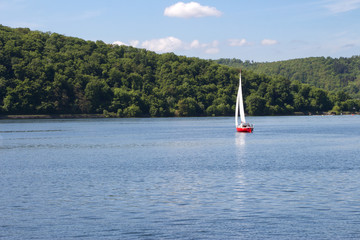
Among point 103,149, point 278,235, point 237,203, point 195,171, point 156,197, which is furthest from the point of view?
point 103,149

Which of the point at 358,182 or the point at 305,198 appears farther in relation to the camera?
the point at 358,182

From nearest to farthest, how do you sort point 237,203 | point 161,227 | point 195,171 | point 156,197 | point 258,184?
point 161,227, point 237,203, point 156,197, point 258,184, point 195,171

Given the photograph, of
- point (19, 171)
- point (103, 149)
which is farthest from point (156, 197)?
point (103, 149)

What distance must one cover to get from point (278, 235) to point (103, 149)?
198ft

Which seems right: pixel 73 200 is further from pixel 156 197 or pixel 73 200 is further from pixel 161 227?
pixel 161 227

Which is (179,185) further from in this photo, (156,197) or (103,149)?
(103,149)

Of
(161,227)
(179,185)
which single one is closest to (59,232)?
(161,227)

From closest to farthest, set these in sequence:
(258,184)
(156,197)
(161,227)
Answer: (161,227)
(156,197)
(258,184)

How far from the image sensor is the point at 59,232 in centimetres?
2662

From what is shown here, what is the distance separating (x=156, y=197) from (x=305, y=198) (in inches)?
416

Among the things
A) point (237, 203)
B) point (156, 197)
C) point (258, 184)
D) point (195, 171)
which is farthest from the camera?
point (195, 171)

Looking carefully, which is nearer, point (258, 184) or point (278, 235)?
point (278, 235)

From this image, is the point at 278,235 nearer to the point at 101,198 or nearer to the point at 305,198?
the point at 305,198

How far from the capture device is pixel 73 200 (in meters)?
35.5
